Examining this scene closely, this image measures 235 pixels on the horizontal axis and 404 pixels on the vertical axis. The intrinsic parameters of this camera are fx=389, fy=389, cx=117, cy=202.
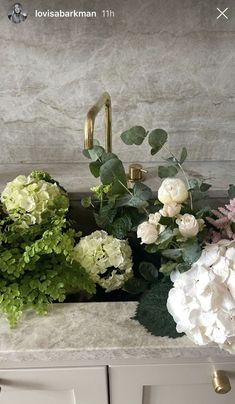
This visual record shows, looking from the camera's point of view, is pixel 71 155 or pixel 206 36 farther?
pixel 71 155

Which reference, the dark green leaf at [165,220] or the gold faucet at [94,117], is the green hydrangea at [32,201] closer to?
the gold faucet at [94,117]

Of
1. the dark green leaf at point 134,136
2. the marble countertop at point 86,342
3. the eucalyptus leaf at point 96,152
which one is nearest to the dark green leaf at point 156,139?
the dark green leaf at point 134,136

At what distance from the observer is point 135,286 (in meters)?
0.88

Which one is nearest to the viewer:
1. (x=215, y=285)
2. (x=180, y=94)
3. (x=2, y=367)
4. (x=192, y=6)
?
(x=215, y=285)

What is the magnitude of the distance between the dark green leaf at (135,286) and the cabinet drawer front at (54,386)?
178mm

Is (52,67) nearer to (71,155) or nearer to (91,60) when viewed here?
(91,60)

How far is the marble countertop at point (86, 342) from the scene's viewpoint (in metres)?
0.72

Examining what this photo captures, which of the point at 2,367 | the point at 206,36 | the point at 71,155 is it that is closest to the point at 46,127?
the point at 71,155

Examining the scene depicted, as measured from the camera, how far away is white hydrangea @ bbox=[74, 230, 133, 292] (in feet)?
2.80

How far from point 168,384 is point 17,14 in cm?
102

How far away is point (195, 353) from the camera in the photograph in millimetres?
734

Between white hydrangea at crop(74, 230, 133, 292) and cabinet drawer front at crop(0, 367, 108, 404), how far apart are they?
0.61 ft

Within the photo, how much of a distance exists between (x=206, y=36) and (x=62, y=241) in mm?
728

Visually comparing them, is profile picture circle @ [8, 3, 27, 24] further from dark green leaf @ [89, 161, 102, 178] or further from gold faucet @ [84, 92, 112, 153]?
dark green leaf @ [89, 161, 102, 178]
